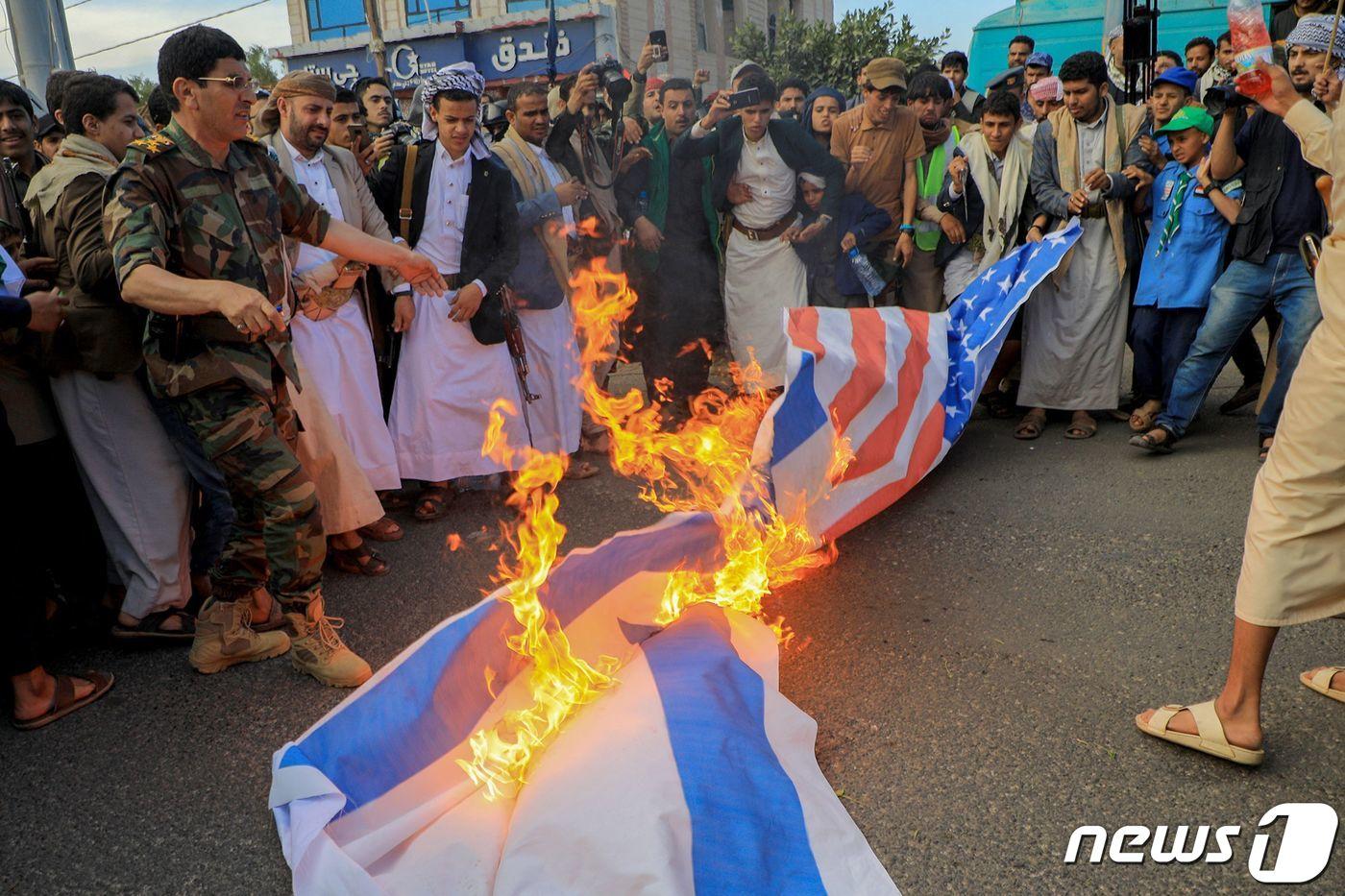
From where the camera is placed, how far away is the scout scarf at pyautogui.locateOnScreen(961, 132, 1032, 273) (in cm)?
618

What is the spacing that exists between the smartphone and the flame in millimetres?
1321

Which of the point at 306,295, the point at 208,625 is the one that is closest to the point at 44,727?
the point at 208,625

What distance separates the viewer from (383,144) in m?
5.59

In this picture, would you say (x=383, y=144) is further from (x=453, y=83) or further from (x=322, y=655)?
(x=322, y=655)

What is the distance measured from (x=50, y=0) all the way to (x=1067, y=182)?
888 centimetres

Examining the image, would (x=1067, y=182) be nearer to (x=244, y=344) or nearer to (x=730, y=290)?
(x=730, y=290)

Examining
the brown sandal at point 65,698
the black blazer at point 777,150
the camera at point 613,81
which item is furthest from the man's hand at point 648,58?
the brown sandal at point 65,698

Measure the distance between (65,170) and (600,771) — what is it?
2841 millimetres

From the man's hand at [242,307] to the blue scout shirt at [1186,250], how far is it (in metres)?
4.84

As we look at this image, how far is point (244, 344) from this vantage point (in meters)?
3.24

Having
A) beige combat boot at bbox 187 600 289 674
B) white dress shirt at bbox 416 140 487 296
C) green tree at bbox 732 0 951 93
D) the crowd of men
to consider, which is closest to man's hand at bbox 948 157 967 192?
the crowd of men

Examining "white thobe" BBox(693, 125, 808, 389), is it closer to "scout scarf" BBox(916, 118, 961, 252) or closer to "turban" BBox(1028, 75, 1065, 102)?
"scout scarf" BBox(916, 118, 961, 252)

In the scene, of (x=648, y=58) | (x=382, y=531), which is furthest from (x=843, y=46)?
(x=382, y=531)

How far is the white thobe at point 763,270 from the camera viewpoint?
6.59m
